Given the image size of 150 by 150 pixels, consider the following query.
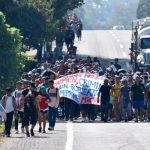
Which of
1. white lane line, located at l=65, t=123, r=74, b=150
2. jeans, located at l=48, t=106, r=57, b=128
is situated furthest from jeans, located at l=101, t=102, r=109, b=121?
jeans, located at l=48, t=106, r=57, b=128

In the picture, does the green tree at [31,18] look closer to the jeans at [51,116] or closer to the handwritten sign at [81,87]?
the handwritten sign at [81,87]

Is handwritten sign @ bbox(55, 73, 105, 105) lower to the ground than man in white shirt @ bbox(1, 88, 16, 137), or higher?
higher

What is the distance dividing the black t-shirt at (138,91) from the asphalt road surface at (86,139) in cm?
296

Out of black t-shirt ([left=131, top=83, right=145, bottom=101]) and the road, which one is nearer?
the road

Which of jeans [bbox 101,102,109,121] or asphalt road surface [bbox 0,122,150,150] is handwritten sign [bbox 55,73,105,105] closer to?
jeans [bbox 101,102,109,121]

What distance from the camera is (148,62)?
53094 mm

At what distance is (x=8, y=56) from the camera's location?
3834 centimetres

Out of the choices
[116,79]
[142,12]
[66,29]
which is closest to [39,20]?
[66,29]

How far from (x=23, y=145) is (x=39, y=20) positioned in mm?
27501

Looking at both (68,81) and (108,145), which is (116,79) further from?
(108,145)

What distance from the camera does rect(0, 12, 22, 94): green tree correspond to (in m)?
38.0

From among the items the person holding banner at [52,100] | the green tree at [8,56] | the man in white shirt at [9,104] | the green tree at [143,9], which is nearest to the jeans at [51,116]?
the person holding banner at [52,100]

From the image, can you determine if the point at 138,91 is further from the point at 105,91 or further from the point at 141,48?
the point at 141,48

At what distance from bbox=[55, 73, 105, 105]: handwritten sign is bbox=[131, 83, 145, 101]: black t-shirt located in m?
1.36
